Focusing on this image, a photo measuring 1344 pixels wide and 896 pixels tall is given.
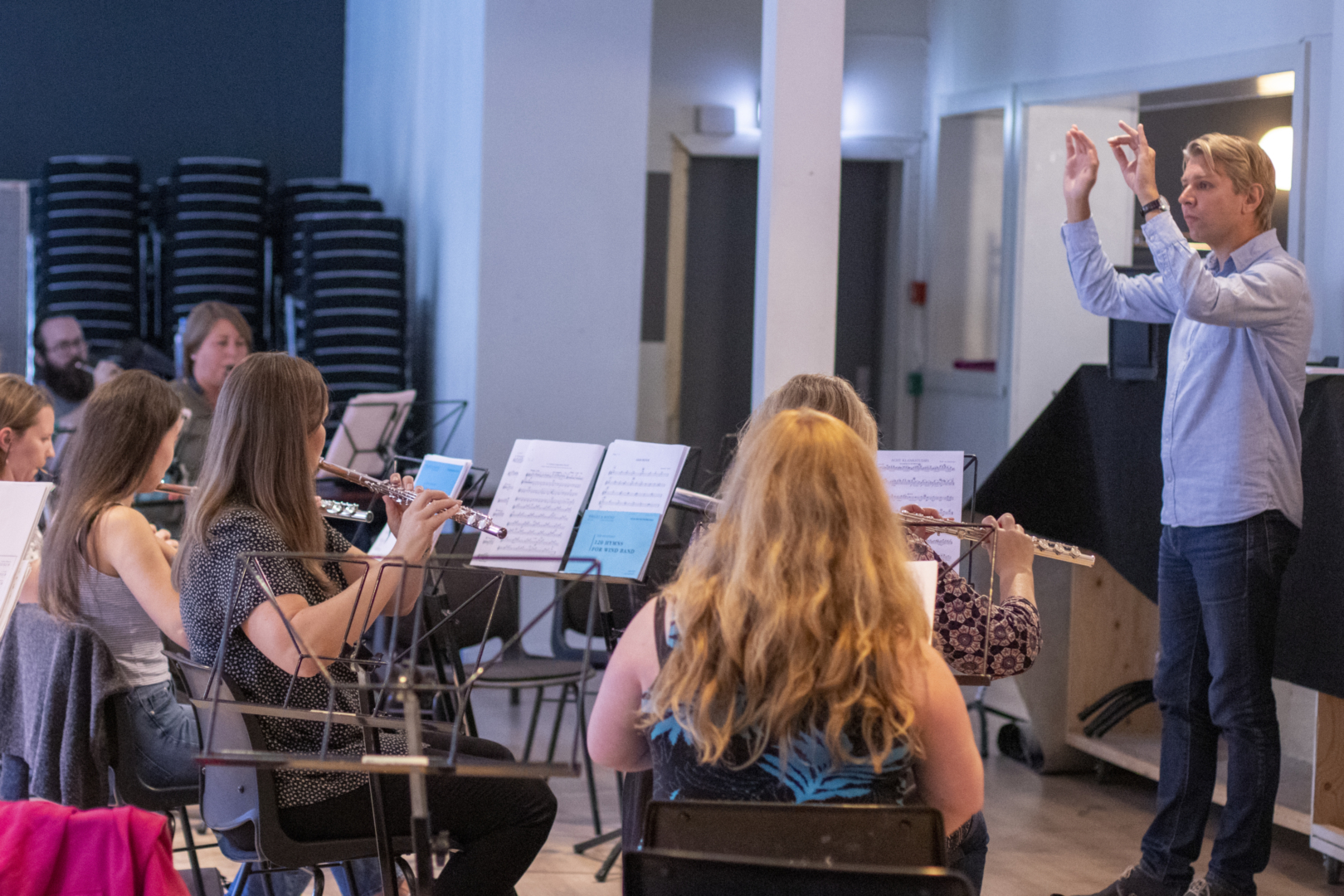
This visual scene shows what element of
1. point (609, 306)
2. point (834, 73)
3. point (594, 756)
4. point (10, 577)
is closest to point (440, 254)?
point (609, 306)

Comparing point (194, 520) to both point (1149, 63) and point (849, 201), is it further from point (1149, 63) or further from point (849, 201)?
point (849, 201)

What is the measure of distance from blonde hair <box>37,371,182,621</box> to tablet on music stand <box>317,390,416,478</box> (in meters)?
1.83

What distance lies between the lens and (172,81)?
694 centimetres

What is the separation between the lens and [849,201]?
22.0ft

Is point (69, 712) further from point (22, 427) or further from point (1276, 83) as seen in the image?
point (1276, 83)

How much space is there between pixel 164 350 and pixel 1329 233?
4.73 m

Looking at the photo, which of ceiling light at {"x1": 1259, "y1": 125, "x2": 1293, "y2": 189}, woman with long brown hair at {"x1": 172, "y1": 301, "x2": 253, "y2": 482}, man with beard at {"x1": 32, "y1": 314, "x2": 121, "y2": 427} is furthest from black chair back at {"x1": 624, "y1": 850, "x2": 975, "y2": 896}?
man with beard at {"x1": 32, "y1": 314, "x2": 121, "y2": 427}

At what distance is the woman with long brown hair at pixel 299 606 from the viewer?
7.09ft

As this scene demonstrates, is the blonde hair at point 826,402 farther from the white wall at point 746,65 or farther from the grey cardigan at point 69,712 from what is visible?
the white wall at point 746,65

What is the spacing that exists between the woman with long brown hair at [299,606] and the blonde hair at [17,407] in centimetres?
73

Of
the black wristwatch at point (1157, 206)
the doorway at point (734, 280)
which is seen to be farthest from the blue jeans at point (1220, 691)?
the doorway at point (734, 280)

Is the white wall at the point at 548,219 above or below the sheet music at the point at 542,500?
above

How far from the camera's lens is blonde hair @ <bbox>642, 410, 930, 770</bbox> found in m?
1.52

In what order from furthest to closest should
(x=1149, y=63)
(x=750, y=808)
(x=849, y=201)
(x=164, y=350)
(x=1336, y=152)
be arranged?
(x=849, y=201) < (x=164, y=350) < (x=1149, y=63) < (x=1336, y=152) < (x=750, y=808)
